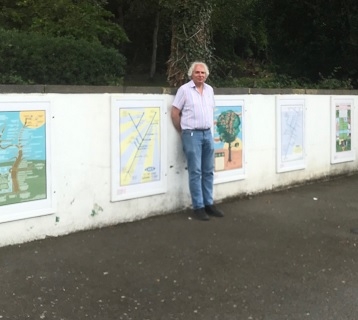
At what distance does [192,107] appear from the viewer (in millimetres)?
6344

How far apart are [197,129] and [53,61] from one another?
245 cm

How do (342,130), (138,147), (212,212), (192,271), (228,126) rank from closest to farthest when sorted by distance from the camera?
(192,271) → (138,147) → (212,212) → (228,126) → (342,130)

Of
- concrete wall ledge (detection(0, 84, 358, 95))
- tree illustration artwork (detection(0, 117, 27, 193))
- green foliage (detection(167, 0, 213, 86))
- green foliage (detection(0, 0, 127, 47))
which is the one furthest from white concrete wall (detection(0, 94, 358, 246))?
green foliage (detection(0, 0, 127, 47))

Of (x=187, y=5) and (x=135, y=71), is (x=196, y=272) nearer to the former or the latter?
(x=187, y=5)

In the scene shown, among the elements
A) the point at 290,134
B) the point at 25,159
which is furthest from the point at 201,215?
the point at 290,134

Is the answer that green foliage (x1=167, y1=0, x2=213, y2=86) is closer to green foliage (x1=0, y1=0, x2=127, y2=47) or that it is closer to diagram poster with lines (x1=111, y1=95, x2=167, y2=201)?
green foliage (x1=0, y1=0, x2=127, y2=47)

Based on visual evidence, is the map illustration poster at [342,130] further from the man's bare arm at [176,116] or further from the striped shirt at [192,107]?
the man's bare arm at [176,116]

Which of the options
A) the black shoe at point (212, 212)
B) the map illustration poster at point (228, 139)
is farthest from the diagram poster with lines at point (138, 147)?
the map illustration poster at point (228, 139)

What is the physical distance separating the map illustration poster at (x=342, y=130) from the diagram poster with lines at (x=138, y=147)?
397 cm

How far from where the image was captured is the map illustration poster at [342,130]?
9.32 meters

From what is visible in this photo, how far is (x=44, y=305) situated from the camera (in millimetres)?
3945

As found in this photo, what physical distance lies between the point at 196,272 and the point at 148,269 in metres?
0.42

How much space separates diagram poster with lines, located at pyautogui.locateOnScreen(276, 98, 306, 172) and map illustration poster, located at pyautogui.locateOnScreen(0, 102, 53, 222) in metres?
3.92

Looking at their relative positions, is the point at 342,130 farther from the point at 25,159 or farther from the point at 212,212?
the point at 25,159
